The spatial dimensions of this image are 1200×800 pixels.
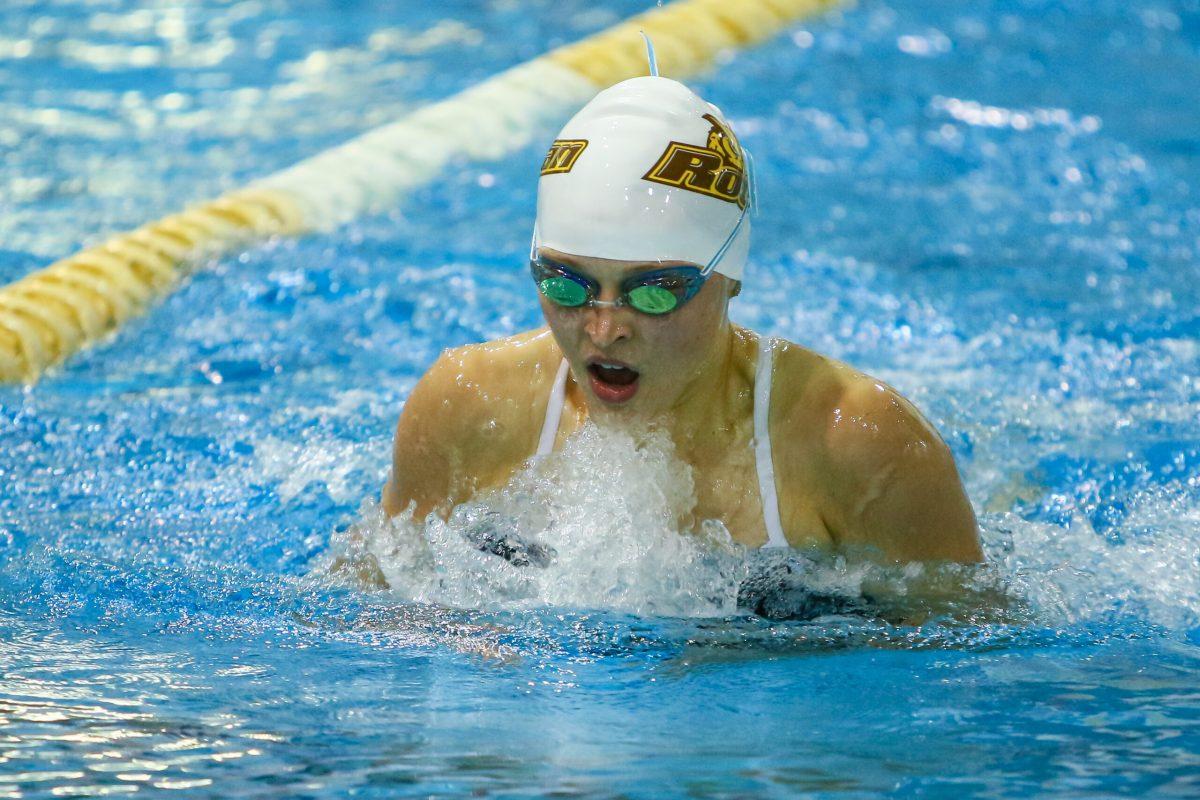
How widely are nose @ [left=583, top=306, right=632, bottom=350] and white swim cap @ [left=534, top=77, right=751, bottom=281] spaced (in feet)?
0.29

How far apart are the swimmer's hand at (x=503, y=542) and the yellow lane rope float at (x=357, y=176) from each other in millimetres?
2038

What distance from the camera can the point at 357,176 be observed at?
18.9 feet

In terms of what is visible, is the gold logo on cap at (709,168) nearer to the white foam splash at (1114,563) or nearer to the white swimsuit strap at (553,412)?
the white swimsuit strap at (553,412)

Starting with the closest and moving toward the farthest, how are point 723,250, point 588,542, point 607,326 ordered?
point 607,326
point 723,250
point 588,542

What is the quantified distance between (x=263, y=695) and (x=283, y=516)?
1.23m

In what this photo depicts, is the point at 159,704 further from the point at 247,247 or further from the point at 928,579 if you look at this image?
the point at 247,247

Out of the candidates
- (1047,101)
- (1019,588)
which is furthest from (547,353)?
(1047,101)

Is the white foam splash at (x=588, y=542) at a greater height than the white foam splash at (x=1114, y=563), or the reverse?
the white foam splash at (x=588, y=542)

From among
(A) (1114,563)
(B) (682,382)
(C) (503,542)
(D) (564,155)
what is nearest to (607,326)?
(B) (682,382)

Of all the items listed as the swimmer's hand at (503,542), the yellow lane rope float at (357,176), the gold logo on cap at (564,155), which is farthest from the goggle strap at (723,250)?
the yellow lane rope float at (357,176)

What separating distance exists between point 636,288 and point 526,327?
2.20 m

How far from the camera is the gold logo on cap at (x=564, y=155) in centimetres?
245

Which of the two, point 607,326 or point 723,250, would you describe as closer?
point 607,326

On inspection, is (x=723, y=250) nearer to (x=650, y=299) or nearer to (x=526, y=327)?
(x=650, y=299)
